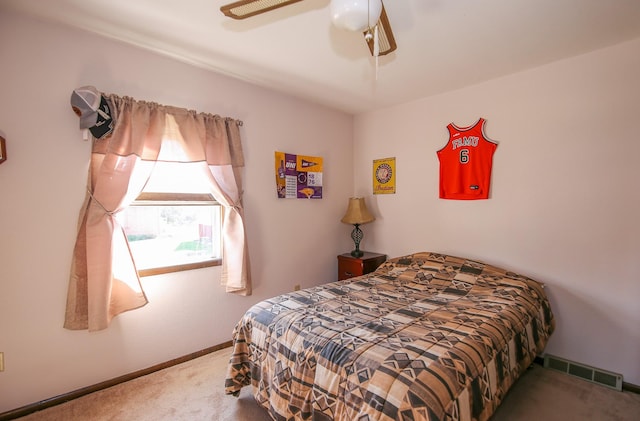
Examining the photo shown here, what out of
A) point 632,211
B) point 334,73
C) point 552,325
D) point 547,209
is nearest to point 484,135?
point 547,209

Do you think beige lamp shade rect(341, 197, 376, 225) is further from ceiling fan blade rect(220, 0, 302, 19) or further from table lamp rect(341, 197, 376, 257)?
ceiling fan blade rect(220, 0, 302, 19)

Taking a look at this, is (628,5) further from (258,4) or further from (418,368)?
(418,368)

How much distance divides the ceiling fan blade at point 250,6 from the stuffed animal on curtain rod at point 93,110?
3.98 ft

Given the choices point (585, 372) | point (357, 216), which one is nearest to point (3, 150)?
point (357, 216)

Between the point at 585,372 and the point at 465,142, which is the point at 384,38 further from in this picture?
the point at 585,372

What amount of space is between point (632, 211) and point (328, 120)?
2.67m

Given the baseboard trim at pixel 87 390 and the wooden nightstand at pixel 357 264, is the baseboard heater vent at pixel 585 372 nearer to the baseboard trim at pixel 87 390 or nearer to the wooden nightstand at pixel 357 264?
the wooden nightstand at pixel 357 264

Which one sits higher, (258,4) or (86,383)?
(258,4)

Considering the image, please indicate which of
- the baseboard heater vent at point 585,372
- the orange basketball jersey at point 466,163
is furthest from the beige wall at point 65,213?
the baseboard heater vent at point 585,372

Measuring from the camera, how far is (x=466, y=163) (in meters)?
2.78

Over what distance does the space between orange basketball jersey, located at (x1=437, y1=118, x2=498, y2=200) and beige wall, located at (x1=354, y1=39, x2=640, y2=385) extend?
7 cm

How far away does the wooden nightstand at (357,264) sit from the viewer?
10.5 ft

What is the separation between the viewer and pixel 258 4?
48.1 inches

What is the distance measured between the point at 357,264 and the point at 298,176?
3.70ft
